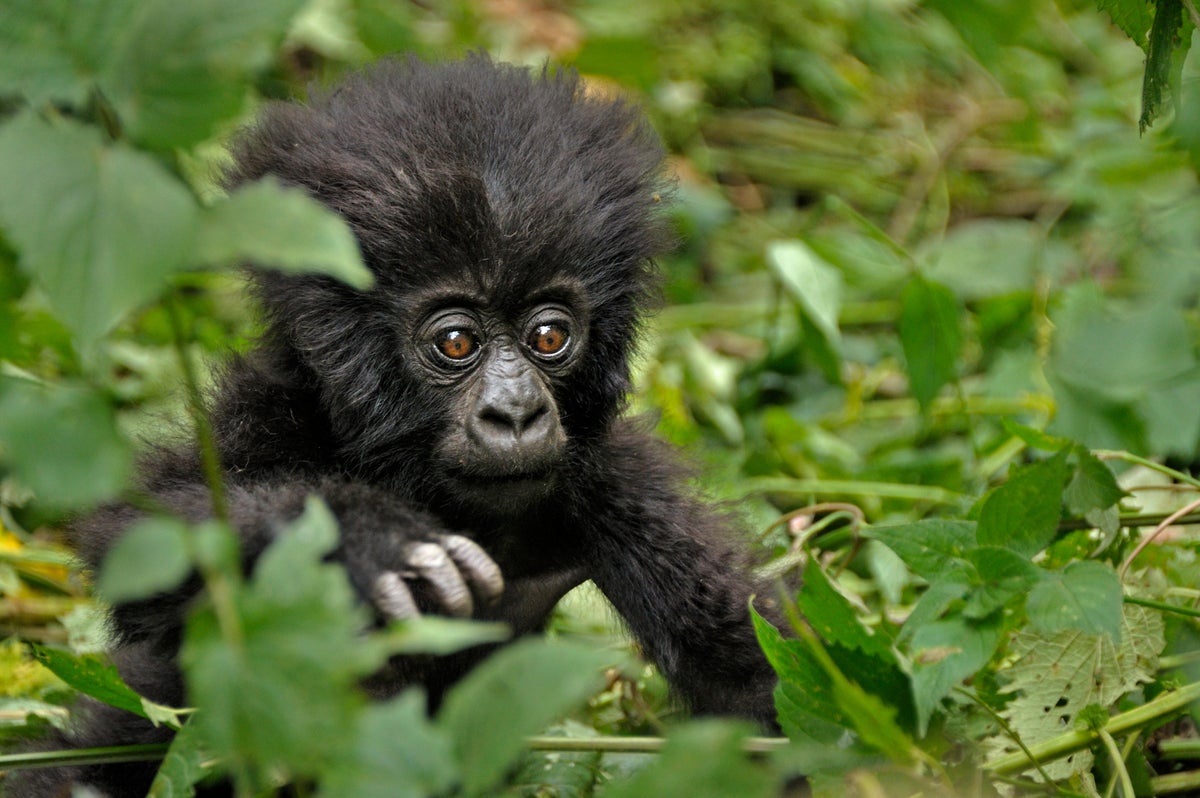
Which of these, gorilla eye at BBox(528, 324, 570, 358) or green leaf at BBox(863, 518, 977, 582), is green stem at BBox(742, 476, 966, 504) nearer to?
gorilla eye at BBox(528, 324, 570, 358)

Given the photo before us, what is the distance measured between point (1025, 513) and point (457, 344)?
1.22m

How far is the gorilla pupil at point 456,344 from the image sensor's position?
107 inches

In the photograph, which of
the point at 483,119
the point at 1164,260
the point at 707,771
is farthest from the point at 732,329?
the point at 707,771

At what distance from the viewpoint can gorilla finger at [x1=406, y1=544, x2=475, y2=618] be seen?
79.4 inches

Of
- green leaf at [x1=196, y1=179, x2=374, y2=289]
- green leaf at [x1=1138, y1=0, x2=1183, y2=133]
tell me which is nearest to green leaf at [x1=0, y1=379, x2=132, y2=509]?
green leaf at [x1=196, y1=179, x2=374, y2=289]

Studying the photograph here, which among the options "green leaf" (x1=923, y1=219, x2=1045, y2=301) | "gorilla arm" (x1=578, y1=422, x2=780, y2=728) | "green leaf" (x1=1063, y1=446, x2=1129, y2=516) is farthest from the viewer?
"green leaf" (x1=923, y1=219, x2=1045, y2=301)

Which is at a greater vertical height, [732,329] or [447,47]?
[447,47]

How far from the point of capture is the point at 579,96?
3156mm

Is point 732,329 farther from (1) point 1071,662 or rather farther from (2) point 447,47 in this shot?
(1) point 1071,662

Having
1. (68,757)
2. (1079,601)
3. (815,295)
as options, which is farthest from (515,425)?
(815,295)

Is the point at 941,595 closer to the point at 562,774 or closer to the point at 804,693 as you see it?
the point at 804,693

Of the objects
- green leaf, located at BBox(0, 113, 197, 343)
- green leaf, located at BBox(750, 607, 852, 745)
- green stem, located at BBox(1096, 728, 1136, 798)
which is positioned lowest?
green stem, located at BBox(1096, 728, 1136, 798)

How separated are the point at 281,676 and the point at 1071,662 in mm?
1858

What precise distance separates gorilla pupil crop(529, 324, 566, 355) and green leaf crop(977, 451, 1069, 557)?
3.34 ft
